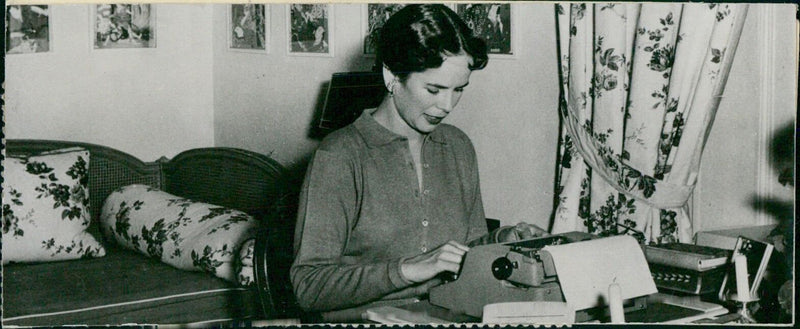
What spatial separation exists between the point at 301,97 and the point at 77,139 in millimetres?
1146

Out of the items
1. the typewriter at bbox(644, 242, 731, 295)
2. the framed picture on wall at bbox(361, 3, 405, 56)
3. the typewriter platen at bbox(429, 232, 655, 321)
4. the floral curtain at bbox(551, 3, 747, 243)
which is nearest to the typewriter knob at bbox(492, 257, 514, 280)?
the typewriter platen at bbox(429, 232, 655, 321)

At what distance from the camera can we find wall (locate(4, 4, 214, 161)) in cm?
419

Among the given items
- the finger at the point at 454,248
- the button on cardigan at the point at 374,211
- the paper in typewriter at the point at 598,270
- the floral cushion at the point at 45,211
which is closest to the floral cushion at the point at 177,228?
the floral cushion at the point at 45,211

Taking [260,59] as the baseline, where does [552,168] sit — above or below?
below

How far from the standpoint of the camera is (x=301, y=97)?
4379mm

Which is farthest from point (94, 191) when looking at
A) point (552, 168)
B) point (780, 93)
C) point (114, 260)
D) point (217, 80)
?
point (780, 93)

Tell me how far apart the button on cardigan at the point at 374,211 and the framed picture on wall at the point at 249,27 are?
220 cm

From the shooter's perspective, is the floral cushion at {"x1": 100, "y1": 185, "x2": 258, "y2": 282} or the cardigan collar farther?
the floral cushion at {"x1": 100, "y1": 185, "x2": 258, "y2": 282}

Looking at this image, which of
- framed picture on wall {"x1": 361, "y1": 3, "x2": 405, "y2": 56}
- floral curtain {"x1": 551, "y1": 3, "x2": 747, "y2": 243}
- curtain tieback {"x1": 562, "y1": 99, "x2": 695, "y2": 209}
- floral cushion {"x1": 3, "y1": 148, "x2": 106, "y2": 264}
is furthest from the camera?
framed picture on wall {"x1": 361, "y1": 3, "x2": 405, "y2": 56}

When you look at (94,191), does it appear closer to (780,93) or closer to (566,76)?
(566,76)

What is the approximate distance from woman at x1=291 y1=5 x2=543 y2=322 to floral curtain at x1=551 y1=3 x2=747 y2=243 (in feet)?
2.18

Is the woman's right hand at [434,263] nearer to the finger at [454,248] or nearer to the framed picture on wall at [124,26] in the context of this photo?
the finger at [454,248]

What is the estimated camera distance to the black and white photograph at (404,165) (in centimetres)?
205

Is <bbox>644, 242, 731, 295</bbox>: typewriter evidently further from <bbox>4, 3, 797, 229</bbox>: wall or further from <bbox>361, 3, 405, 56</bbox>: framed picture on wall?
<bbox>361, 3, 405, 56</bbox>: framed picture on wall
